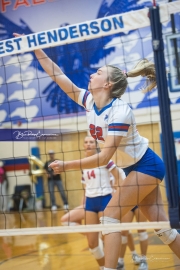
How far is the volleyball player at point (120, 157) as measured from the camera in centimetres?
354

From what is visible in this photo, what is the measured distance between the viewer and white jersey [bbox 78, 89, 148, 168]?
363 cm

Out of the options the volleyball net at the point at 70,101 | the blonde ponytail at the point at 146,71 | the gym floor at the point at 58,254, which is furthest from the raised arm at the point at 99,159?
the gym floor at the point at 58,254

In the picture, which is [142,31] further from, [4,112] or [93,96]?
[93,96]

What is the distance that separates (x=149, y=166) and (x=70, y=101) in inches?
257

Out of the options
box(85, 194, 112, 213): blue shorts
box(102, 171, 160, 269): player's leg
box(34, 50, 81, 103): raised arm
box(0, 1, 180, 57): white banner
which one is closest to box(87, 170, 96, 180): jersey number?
box(85, 194, 112, 213): blue shorts

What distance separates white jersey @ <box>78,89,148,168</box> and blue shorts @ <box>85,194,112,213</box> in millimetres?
1789

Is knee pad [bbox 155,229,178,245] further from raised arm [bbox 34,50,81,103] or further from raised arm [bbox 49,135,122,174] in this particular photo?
raised arm [bbox 34,50,81,103]

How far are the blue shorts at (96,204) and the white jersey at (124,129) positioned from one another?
1789 mm

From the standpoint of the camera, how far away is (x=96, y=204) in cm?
555

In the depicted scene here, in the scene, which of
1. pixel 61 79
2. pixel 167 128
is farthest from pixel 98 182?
pixel 167 128

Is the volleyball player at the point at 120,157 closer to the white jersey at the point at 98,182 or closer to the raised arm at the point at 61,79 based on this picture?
the raised arm at the point at 61,79

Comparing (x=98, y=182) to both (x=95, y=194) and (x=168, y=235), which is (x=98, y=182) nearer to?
(x=95, y=194)

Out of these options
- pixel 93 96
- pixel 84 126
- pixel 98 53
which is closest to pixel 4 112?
pixel 84 126

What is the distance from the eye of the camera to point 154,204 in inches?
152
